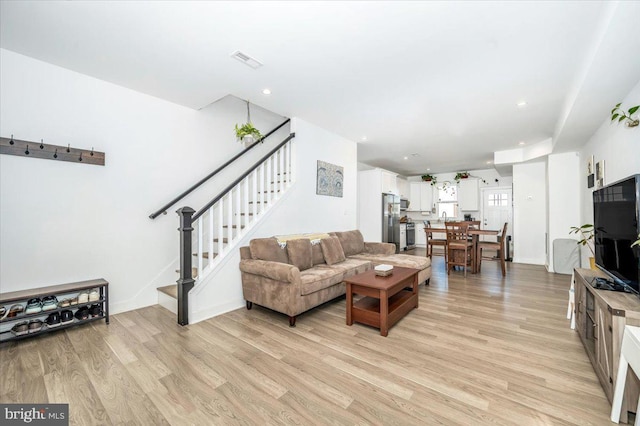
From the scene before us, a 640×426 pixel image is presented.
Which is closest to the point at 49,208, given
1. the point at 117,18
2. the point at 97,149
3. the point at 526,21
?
the point at 97,149

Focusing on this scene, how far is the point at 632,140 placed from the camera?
2.77m

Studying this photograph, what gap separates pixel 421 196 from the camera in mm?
9930

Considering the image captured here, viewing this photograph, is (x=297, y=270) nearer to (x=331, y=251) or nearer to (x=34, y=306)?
(x=331, y=251)

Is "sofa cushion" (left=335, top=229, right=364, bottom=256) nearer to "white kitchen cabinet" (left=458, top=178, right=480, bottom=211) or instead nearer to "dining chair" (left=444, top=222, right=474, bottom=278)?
"dining chair" (left=444, top=222, right=474, bottom=278)

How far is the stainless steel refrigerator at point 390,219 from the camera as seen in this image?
7345mm

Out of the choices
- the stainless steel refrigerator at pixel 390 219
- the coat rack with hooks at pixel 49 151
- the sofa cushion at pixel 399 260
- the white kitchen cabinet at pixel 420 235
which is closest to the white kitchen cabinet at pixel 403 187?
the white kitchen cabinet at pixel 420 235

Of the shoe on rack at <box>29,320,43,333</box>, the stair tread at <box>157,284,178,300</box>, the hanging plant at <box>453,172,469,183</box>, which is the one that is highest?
the hanging plant at <box>453,172,469,183</box>

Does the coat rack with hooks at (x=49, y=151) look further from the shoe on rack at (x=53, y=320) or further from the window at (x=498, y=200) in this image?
the window at (x=498, y=200)

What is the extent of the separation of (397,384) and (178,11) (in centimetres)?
323

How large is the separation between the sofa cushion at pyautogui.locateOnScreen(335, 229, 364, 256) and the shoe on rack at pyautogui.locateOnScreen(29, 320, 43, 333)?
3776 mm

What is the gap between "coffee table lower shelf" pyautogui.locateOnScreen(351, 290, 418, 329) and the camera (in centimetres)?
278

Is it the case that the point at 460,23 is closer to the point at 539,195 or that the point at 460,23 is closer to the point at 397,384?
the point at 397,384

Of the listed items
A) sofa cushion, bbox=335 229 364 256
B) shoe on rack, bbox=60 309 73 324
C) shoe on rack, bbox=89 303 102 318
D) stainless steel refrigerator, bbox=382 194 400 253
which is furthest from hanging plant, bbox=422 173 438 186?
shoe on rack, bbox=60 309 73 324

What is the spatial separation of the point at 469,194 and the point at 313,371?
8644mm
